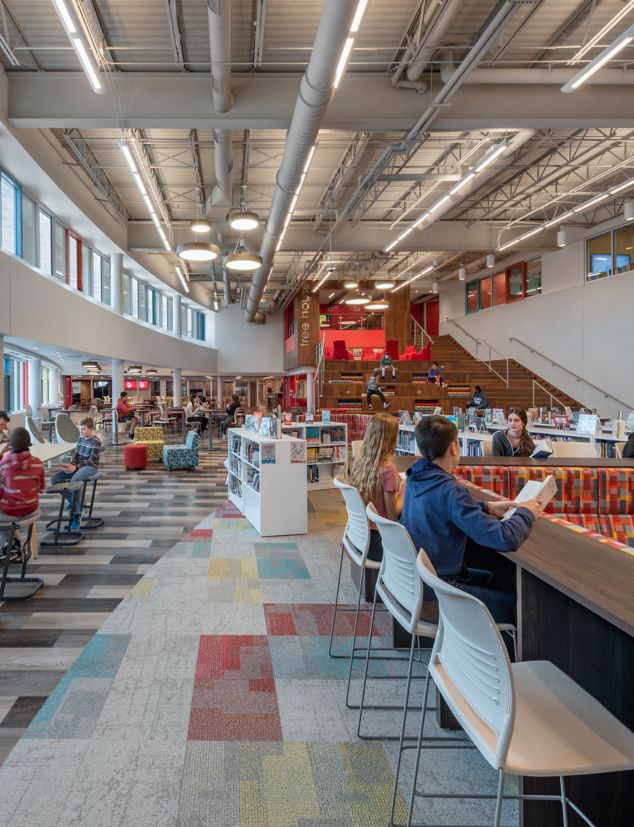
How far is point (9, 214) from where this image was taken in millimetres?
9242

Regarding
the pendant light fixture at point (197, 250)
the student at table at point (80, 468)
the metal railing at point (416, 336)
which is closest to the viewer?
the student at table at point (80, 468)

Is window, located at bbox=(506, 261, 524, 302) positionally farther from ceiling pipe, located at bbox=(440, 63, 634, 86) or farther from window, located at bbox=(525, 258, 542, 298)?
ceiling pipe, located at bbox=(440, 63, 634, 86)

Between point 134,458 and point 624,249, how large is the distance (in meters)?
12.2

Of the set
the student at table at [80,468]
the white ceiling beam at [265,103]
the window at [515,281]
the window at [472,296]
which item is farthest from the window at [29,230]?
the window at [472,296]

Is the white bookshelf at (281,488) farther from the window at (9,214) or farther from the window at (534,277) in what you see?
the window at (534,277)

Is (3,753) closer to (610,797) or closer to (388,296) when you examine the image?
(610,797)

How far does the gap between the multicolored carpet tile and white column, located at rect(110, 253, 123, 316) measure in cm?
1227

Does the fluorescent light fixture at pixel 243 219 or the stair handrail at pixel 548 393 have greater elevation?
the fluorescent light fixture at pixel 243 219

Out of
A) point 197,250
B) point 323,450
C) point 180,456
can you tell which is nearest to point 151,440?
point 180,456

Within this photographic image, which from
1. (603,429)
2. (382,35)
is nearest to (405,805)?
(603,429)

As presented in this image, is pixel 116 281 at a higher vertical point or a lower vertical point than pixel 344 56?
lower

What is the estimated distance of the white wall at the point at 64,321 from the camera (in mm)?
8711

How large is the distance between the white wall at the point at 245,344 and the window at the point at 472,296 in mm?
8988

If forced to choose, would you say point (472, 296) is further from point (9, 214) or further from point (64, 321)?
point (9, 214)
